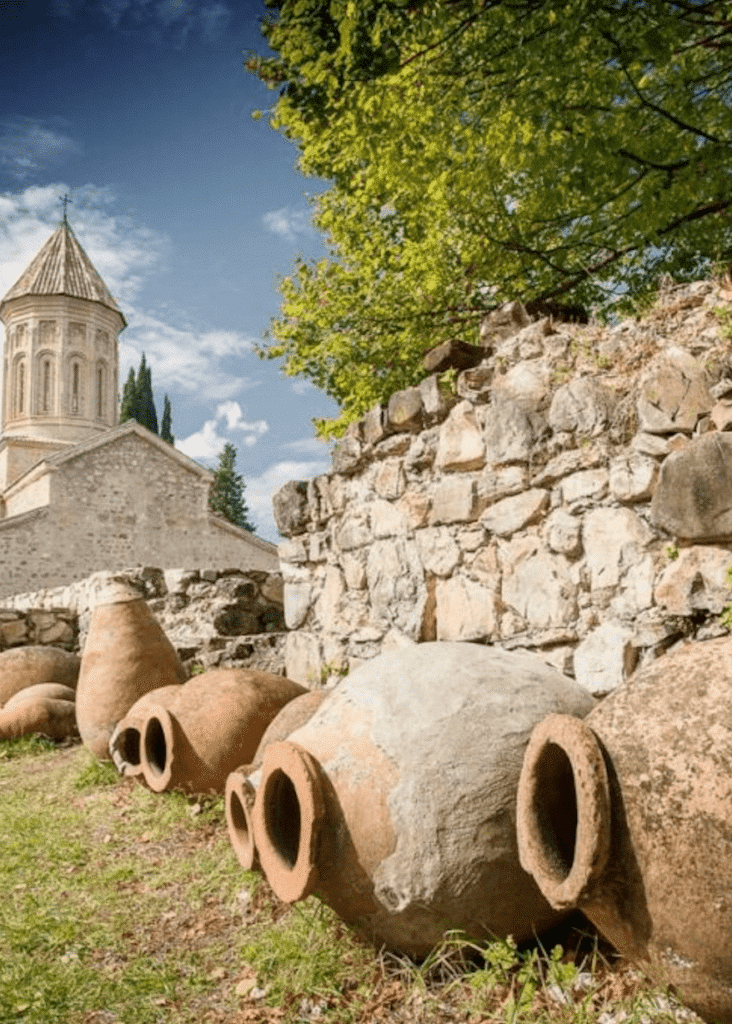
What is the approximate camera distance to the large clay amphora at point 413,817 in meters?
2.20

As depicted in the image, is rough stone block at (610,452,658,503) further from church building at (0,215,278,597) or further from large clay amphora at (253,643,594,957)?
church building at (0,215,278,597)

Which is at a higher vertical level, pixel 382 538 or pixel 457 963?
pixel 382 538

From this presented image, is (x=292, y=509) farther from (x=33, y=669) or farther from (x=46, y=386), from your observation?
(x=46, y=386)

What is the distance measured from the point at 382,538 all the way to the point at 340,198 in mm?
6210

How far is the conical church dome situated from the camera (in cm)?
2714

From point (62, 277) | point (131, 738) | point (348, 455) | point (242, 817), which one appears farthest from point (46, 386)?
point (242, 817)

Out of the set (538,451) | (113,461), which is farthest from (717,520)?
(113,461)

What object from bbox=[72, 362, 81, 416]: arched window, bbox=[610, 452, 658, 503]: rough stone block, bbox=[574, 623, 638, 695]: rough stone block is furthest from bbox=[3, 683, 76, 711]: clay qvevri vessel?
bbox=[72, 362, 81, 416]: arched window

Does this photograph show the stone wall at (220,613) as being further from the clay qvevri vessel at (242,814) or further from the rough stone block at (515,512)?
the clay qvevri vessel at (242,814)

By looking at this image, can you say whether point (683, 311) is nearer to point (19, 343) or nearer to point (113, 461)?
point (113, 461)

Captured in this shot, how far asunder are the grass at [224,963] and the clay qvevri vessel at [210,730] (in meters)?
0.47

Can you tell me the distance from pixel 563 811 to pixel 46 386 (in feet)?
91.4

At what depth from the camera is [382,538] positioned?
4535 mm

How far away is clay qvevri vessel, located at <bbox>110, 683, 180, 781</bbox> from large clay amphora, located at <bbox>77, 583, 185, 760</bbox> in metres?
0.39
